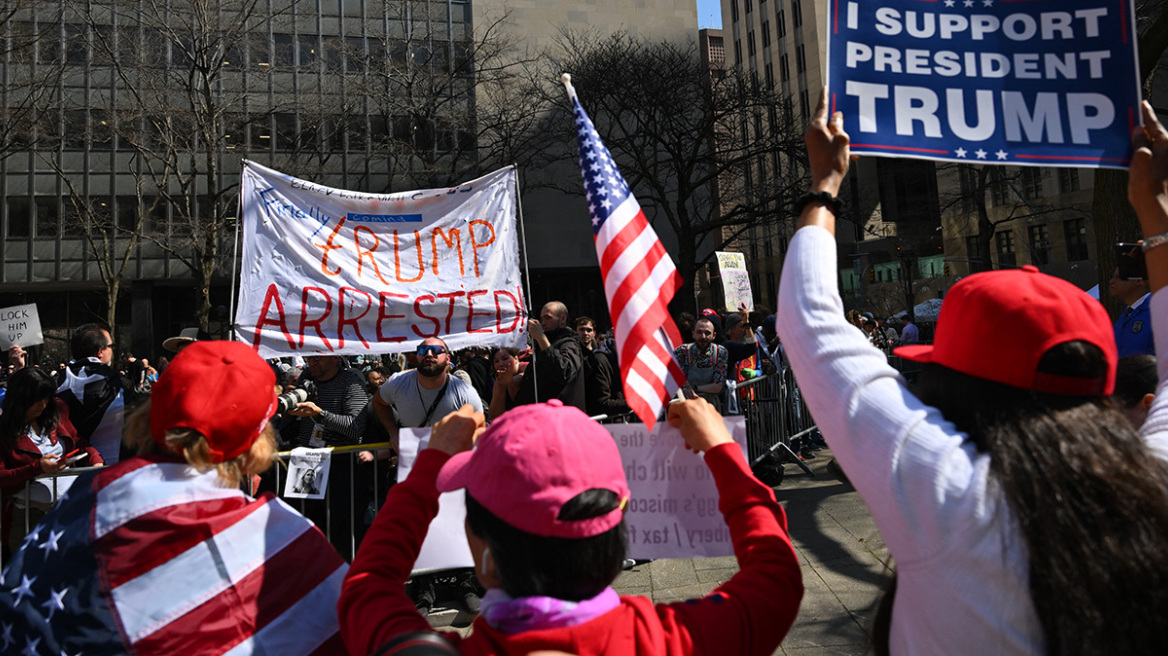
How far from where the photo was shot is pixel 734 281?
46.0ft

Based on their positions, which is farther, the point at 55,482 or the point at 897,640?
the point at 55,482

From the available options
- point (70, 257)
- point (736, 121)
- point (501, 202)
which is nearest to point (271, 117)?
point (70, 257)

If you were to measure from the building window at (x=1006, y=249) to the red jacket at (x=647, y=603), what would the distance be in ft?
149

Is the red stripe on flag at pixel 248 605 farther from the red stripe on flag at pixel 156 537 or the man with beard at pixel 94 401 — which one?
the man with beard at pixel 94 401

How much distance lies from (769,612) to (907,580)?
12.5 inches

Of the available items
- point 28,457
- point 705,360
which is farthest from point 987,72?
point 705,360

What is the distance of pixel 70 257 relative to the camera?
30.0 metres

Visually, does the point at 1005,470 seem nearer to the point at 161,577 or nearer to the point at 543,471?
the point at 543,471

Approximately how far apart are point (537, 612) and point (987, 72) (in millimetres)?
2429

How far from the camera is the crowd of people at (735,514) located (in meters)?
1.25

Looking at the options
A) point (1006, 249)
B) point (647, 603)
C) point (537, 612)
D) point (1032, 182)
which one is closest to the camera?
point (537, 612)

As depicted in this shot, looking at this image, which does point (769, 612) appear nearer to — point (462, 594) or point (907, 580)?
point (907, 580)

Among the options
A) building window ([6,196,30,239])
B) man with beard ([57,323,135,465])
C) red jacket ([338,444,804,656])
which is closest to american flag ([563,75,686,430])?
red jacket ([338,444,804,656])

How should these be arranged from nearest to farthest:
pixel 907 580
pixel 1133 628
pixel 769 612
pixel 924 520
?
pixel 1133 628, pixel 924 520, pixel 907 580, pixel 769 612
